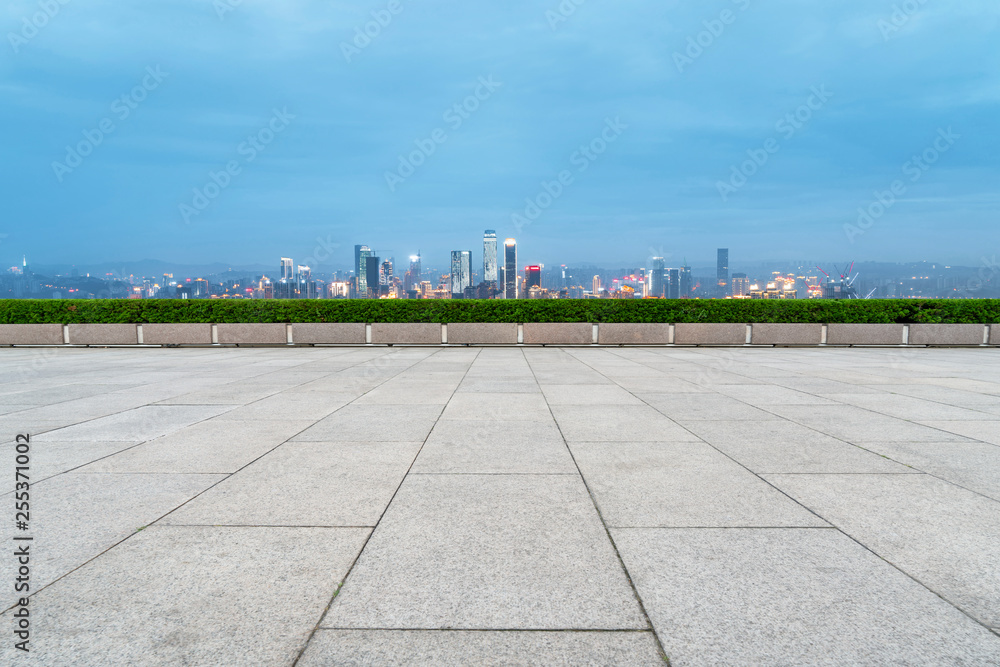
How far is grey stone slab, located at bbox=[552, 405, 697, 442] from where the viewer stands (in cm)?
573

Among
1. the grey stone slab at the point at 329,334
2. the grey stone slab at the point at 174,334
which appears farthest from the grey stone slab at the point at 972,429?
the grey stone slab at the point at 174,334

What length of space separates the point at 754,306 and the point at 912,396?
11.7 m

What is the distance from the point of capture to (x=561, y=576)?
2.80 meters

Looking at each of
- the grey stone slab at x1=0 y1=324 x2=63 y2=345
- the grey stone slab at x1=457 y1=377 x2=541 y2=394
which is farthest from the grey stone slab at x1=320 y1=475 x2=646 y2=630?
the grey stone slab at x1=0 y1=324 x2=63 y2=345

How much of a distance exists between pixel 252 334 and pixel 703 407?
50.4 feet

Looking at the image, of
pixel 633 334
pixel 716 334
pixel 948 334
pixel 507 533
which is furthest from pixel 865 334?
pixel 507 533

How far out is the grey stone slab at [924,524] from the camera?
2.77 m

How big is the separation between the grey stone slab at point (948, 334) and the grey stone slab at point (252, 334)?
2166cm

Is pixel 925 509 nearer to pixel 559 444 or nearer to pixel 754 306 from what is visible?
pixel 559 444

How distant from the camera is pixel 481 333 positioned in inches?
701

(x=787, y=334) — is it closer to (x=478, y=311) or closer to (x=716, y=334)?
(x=716, y=334)

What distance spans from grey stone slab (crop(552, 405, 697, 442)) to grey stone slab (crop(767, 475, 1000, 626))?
1538 mm

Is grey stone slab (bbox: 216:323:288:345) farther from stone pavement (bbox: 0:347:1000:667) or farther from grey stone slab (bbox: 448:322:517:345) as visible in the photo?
stone pavement (bbox: 0:347:1000:667)

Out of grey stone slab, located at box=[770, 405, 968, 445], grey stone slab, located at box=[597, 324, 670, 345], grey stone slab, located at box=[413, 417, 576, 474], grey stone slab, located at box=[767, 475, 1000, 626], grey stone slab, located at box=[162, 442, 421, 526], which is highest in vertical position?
grey stone slab, located at box=[597, 324, 670, 345]
